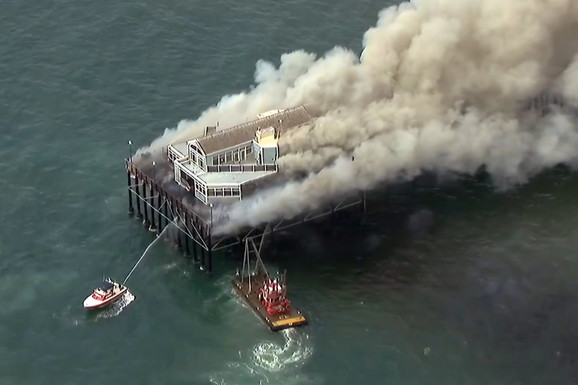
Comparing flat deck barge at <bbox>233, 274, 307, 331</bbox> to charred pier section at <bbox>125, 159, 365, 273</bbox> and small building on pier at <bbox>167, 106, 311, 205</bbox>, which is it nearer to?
charred pier section at <bbox>125, 159, 365, 273</bbox>

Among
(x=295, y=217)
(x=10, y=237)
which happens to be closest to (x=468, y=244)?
(x=295, y=217)

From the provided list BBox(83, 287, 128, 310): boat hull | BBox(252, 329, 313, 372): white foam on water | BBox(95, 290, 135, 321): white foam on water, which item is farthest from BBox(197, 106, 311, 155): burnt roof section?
BBox(252, 329, 313, 372): white foam on water

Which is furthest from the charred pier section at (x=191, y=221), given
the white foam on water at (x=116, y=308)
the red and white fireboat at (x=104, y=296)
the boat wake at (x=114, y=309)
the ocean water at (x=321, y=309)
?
the red and white fireboat at (x=104, y=296)

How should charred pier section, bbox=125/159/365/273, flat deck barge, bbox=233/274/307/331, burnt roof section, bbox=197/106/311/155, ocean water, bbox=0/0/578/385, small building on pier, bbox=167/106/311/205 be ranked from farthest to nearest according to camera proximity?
burnt roof section, bbox=197/106/311/155 < small building on pier, bbox=167/106/311/205 < charred pier section, bbox=125/159/365/273 < flat deck barge, bbox=233/274/307/331 < ocean water, bbox=0/0/578/385

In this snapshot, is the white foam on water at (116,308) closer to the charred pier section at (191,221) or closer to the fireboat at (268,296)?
the charred pier section at (191,221)

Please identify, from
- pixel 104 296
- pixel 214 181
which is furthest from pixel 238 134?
pixel 104 296
